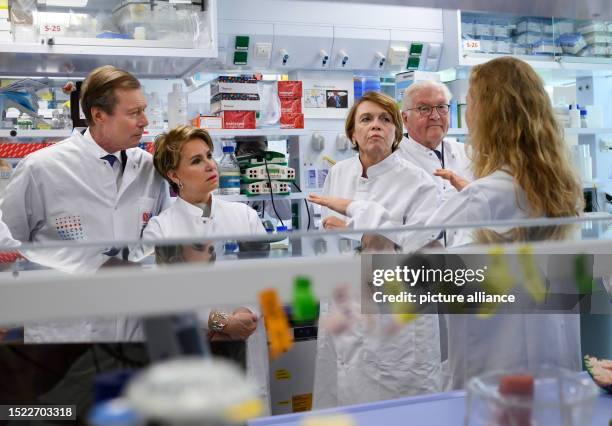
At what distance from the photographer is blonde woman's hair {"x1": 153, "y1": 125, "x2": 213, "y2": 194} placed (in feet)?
8.57

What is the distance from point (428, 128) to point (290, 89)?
138cm

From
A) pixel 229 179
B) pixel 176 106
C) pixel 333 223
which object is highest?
pixel 176 106

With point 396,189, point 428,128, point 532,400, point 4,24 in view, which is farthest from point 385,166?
point 4,24

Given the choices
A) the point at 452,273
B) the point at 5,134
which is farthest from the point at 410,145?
the point at 452,273

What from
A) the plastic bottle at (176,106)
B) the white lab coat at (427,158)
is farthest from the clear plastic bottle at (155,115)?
the white lab coat at (427,158)

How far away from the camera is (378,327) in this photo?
986 mm

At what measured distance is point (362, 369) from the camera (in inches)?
50.3

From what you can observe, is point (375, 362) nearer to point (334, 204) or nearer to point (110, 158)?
point (334, 204)

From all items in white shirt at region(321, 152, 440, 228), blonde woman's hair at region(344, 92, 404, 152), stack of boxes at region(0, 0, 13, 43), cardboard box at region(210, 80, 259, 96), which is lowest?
white shirt at region(321, 152, 440, 228)

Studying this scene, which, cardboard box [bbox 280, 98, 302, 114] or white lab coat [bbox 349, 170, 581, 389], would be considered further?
cardboard box [bbox 280, 98, 302, 114]

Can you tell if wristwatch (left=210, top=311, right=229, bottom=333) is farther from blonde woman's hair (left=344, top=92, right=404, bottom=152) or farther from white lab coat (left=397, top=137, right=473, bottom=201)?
white lab coat (left=397, top=137, right=473, bottom=201)

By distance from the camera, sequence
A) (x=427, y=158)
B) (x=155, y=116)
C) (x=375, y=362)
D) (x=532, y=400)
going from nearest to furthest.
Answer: (x=532, y=400) < (x=375, y=362) < (x=427, y=158) < (x=155, y=116)

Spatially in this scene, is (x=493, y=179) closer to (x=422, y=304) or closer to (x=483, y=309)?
(x=483, y=309)

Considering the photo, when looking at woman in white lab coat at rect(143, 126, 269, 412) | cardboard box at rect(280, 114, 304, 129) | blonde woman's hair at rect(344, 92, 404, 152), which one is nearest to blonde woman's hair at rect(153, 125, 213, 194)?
woman in white lab coat at rect(143, 126, 269, 412)
